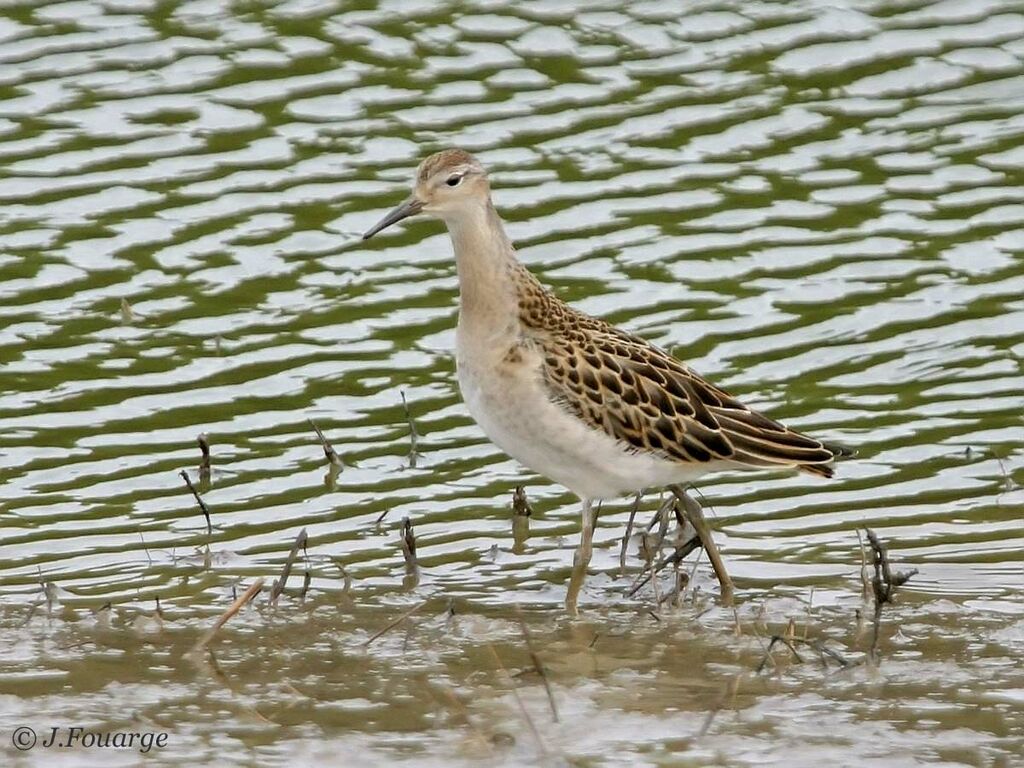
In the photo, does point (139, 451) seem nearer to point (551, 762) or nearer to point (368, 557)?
point (368, 557)

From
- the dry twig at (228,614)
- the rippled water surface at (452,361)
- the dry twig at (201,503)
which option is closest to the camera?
the rippled water surface at (452,361)

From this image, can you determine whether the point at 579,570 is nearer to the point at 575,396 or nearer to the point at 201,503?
the point at 575,396

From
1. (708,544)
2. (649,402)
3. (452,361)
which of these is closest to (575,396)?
(649,402)

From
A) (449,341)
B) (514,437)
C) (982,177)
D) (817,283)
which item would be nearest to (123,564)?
(514,437)

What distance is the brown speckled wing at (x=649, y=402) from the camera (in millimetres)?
10289

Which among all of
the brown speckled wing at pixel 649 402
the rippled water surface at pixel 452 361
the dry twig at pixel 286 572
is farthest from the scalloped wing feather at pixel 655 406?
the dry twig at pixel 286 572

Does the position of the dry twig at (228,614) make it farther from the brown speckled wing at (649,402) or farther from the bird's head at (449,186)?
the bird's head at (449,186)

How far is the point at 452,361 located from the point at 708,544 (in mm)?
3451

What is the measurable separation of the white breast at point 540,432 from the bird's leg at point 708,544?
0.21 m

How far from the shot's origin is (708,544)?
408 inches

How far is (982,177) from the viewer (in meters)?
15.5

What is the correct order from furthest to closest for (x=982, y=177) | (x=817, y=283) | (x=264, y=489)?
(x=982, y=177) < (x=817, y=283) < (x=264, y=489)

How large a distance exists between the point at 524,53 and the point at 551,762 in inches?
386

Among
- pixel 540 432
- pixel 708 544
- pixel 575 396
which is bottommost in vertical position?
pixel 708 544
